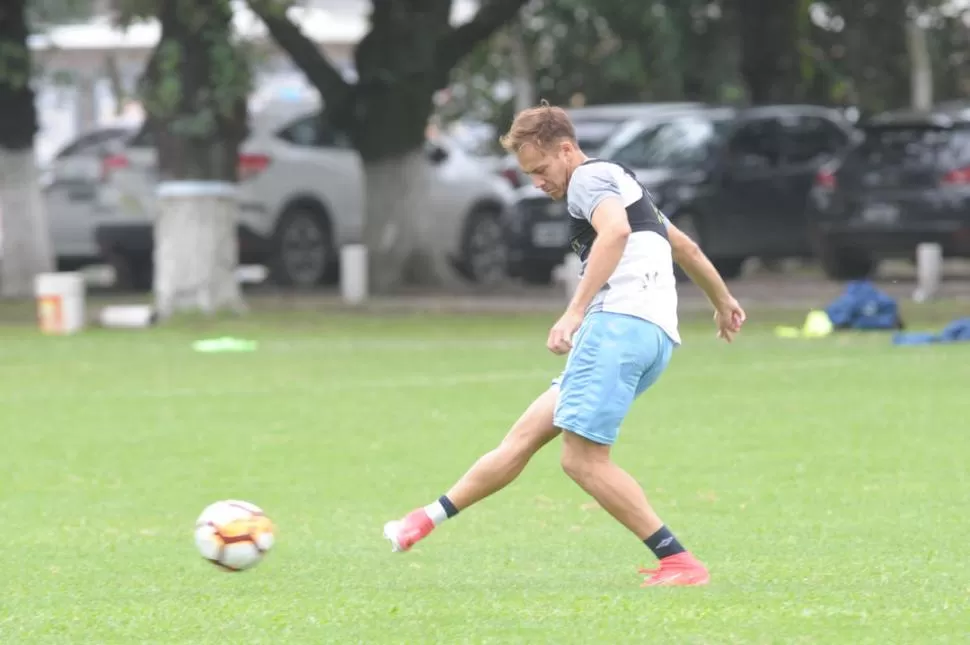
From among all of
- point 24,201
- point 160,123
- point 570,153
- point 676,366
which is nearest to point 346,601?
point 570,153

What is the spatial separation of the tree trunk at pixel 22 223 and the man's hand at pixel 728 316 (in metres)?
17.7

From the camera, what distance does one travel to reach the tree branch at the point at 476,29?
23.9 meters

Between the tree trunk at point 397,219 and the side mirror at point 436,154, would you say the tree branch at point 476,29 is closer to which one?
the tree trunk at point 397,219

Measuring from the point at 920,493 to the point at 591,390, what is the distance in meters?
3.11

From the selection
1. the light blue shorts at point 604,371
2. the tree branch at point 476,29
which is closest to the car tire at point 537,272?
the tree branch at point 476,29

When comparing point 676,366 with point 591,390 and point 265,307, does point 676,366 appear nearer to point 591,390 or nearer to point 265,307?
point 265,307

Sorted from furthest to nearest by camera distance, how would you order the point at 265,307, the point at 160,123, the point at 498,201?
the point at 498,201
the point at 265,307
the point at 160,123

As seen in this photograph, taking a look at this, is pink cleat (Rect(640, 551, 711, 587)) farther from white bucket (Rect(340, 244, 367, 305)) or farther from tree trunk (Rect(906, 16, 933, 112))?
tree trunk (Rect(906, 16, 933, 112))

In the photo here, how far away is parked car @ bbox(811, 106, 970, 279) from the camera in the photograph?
23.2 metres

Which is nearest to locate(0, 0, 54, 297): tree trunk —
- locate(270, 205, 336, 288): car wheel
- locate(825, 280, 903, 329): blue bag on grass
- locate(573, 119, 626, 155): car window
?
locate(270, 205, 336, 288): car wheel

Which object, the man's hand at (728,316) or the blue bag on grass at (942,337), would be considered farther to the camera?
the blue bag on grass at (942,337)

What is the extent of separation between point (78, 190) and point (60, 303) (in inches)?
180

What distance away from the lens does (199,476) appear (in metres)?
10.9

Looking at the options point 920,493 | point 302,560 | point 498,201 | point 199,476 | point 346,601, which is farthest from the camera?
point 498,201
